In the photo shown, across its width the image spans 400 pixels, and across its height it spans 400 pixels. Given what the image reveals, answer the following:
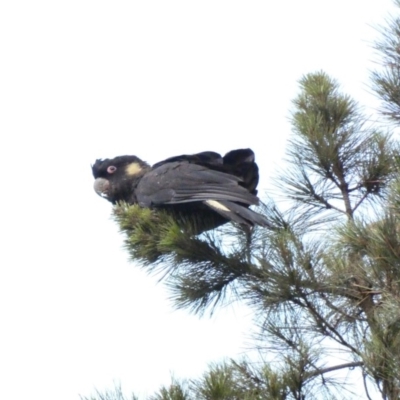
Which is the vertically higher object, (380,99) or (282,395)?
(380,99)

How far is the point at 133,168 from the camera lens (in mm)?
6168

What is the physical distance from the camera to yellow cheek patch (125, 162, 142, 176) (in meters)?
6.06

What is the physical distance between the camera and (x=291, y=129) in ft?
17.0

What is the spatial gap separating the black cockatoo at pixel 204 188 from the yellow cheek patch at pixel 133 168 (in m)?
0.16

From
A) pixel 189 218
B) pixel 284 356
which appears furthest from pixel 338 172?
pixel 284 356

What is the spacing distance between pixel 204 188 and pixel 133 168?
45.3 inches

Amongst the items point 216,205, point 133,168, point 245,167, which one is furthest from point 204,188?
point 133,168

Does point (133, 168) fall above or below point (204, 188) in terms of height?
above

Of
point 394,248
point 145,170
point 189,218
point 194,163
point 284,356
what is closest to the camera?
point 394,248

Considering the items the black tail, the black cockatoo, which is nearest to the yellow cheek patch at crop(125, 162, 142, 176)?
the black cockatoo

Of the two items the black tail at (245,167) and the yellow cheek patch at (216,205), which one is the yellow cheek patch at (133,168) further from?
the yellow cheek patch at (216,205)

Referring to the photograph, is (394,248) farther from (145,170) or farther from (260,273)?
(145,170)

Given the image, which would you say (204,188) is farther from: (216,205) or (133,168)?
(133,168)

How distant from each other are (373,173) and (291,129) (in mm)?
483
